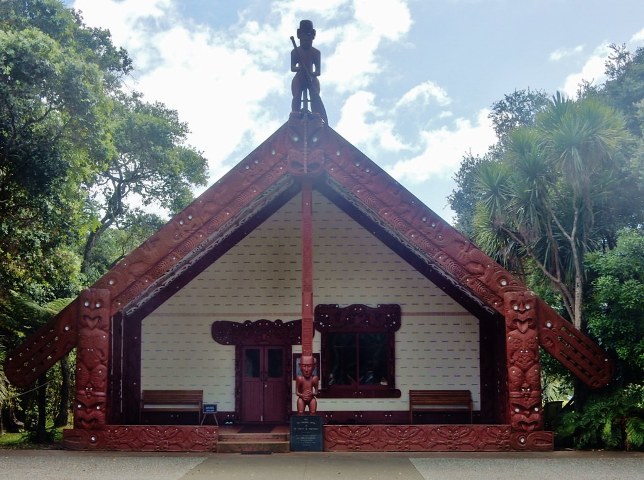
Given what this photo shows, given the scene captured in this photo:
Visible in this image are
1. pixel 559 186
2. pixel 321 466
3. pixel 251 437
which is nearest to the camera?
pixel 321 466

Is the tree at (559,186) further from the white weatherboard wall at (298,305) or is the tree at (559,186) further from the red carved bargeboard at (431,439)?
the red carved bargeboard at (431,439)

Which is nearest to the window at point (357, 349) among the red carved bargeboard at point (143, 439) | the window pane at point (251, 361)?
the window pane at point (251, 361)

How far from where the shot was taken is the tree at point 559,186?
41.9ft

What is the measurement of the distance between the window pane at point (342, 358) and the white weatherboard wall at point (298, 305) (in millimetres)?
394

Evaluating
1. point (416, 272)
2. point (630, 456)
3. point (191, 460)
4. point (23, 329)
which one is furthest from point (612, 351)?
point (23, 329)

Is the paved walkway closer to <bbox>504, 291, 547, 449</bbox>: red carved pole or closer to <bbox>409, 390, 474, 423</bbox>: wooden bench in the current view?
<bbox>504, 291, 547, 449</bbox>: red carved pole

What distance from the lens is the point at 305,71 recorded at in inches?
474

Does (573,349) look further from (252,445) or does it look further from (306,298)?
(252,445)

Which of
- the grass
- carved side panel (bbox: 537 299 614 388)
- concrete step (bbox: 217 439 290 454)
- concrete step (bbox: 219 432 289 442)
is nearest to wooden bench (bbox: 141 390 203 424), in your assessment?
the grass

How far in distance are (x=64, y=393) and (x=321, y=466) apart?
9644 mm

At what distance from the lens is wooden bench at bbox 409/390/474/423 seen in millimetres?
14117

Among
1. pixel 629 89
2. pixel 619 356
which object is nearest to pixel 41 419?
pixel 619 356

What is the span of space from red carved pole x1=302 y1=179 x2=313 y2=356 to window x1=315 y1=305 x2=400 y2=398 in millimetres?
3215

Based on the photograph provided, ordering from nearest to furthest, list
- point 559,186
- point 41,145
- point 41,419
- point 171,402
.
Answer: point 41,419
point 41,145
point 171,402
point 559,186
